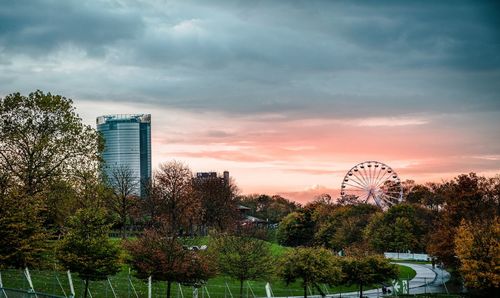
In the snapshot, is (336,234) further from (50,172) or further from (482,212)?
(50,172)

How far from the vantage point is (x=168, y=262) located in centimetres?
4494

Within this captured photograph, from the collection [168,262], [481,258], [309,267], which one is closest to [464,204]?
[481,258]

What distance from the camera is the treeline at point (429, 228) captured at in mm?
53469

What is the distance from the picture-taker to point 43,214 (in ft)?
205

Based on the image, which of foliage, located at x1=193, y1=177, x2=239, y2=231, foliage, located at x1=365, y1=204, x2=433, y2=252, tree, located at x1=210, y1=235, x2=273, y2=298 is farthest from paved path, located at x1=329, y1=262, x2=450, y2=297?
foliage, located at x1=193, y1=177, x2=239, y2=231

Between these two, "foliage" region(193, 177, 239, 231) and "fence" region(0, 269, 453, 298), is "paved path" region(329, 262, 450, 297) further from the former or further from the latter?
"foliage" region(193, 177, 239, 231)

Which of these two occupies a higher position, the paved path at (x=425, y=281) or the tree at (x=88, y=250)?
the tree at (x=88, y=250)

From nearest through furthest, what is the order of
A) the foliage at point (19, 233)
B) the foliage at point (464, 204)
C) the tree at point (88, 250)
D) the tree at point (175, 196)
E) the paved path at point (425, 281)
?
the tree at point (88, 250) < the foliage at point (19, 233) < the paved path at point (425, 281) < the foliage at point (464, 204) < the tree at point (175, 196)

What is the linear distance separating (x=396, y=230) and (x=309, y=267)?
190ft

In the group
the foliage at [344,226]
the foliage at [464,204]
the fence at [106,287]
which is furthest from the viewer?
the foliage at [344,226]

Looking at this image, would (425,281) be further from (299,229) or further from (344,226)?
(299,229)

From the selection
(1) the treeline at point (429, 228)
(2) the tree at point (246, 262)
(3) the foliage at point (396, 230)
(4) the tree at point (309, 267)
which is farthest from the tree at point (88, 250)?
(3) the foliage at point (396, 230)

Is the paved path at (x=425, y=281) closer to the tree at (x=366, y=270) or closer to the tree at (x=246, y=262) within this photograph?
the tree at (x=366, y=270)

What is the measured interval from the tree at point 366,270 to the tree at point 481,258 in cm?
691
